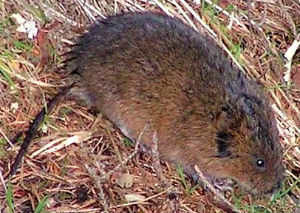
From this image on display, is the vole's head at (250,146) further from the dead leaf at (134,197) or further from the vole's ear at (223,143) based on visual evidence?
the dead leaf at (134,197)

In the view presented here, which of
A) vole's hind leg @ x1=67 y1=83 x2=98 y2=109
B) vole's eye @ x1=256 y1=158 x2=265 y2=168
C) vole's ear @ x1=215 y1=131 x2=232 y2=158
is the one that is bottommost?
vole's eye @ x1=256 y1=158 x2=265 y2=168

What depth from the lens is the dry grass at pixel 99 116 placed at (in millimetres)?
4508

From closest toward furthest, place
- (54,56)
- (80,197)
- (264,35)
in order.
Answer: (80,197), (54,56), (264,35)

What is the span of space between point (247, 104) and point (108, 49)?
2.77 ft

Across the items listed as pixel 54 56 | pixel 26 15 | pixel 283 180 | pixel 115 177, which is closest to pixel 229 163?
pixel 283 180

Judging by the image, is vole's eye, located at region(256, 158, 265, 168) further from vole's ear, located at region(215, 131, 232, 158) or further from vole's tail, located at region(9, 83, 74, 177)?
vole's tail, located at region(9, 83, 74, 177)

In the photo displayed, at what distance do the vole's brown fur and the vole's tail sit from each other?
0.50 feet

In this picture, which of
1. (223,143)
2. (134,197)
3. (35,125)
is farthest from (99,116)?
(223,143)

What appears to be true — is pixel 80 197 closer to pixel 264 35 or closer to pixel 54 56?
pixel 54 56

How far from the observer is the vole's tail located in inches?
175

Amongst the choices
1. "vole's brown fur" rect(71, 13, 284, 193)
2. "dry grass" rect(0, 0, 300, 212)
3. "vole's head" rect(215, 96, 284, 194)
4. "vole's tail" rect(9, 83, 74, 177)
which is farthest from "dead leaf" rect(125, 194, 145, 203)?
"vole's tail" rect(9, 83, 74, 177)

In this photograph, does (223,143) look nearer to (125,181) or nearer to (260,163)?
(260,163)

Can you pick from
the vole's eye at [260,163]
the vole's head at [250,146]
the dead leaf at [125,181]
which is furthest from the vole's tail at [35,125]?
the vole's eye at [260,163]

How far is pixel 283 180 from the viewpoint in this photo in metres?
4.61
